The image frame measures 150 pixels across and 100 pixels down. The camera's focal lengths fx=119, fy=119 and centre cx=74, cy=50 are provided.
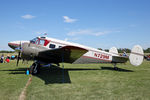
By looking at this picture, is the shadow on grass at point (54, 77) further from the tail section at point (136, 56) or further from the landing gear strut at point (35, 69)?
the tail section at point (136, 56)

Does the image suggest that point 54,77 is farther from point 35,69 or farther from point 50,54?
point 35,69

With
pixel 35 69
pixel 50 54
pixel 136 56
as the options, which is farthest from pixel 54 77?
pixel 136 56

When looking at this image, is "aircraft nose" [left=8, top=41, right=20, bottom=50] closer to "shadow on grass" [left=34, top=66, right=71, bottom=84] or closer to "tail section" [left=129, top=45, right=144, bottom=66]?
"shadow on grass" [left=34, top=66, right=71, bottom=84]

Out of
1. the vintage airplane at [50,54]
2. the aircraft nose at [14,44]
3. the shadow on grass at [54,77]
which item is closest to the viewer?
the shadow on grass at [54,77]

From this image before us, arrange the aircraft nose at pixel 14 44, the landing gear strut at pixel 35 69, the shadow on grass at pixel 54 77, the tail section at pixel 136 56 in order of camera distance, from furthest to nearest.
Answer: the tail section at pixel 136 56, the aircraft nose at pixel 14 44, the landing gear strut at pixel 35 69, the shadow on grass at pixel 54 77

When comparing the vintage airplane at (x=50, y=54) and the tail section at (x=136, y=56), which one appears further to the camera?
the tail section at (x=136, y=56)

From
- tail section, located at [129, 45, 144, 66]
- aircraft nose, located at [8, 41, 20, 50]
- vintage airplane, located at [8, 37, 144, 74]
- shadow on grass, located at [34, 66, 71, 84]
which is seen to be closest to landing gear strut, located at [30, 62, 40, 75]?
vintage airplane, located at [8, 37, 144, 74]

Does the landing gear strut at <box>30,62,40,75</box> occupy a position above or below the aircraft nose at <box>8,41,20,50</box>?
below

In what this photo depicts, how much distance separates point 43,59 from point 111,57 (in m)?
6.98

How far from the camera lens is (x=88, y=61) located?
11883 millimetres

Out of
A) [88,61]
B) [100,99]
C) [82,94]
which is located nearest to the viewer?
[100,99]

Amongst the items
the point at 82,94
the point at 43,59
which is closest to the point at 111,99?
the point at 82,94

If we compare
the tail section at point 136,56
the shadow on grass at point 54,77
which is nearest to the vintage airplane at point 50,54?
the tail section at point 136,56

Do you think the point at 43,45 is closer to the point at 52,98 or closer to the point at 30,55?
the point at 30,55
